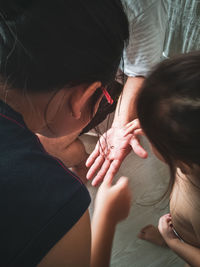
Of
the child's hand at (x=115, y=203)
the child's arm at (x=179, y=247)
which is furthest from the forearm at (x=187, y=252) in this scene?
the child's hand at (x=115, y=203)

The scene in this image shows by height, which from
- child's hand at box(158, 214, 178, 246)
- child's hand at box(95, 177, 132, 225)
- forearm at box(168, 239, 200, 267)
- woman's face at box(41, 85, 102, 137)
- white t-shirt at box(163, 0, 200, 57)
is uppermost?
woman's face at box(41, 85, 102, 137)

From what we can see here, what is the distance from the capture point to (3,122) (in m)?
0.43

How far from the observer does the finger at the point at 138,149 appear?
783 millimetres

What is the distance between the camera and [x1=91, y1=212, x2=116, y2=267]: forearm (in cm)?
53

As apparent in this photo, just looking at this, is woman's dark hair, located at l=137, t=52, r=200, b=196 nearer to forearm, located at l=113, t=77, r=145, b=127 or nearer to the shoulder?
the shoulder

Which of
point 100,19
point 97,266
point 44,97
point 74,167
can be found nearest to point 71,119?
point 44,97

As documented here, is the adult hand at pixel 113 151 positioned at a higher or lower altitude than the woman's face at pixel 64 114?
lower

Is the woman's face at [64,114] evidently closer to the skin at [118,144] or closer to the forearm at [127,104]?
the skin at [118,144]

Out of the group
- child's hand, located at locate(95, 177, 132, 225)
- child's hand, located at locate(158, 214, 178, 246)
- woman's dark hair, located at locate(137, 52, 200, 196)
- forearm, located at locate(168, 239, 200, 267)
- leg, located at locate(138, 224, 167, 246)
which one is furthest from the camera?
leg, located at locate(138, 224, 167, 246)

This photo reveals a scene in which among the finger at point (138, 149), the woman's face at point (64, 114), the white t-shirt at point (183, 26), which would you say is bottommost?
the finger at point (138, 149)

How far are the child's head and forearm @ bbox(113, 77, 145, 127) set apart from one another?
53 cm

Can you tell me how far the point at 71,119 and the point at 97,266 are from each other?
32 centimetres

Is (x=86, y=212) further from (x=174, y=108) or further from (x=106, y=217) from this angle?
(x=174, y=108)

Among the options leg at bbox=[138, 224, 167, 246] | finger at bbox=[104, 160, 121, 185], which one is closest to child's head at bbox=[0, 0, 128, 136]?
finger at bbox=[104, 160, 121, 185]
